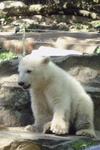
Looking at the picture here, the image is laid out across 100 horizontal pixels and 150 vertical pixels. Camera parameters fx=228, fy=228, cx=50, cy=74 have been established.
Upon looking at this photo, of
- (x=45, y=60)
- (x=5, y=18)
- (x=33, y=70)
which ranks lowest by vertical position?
(x=33, y=70)

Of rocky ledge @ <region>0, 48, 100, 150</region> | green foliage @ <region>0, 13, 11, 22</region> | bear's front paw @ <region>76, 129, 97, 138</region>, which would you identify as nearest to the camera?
rocky ledge @ <region>0, 48, 100, 150</region>

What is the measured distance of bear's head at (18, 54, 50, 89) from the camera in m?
3.74

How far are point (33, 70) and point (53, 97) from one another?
56 centimetres

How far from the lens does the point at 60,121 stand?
3488mm

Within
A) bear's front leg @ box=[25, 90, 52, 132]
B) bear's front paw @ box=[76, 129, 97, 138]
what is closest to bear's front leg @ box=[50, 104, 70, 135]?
bear's front paw @ box=[76, 129, 97, 138]

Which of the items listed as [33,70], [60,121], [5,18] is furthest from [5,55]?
[5,18]

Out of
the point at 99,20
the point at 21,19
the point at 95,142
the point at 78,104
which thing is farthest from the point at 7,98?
the point at 99,20

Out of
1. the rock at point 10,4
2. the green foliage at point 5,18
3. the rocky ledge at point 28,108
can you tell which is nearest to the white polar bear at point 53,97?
the rocky ledge at point 28,108

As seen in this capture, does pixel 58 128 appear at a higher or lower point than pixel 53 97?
lower

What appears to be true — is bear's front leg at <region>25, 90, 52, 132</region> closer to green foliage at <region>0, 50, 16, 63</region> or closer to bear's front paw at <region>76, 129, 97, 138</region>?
bear's front paw at <region>76, 129, 97, 138</region>

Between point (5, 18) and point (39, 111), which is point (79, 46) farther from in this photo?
point (5, 18)

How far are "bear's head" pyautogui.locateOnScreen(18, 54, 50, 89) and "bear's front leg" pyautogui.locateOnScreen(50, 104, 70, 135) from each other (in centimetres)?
58

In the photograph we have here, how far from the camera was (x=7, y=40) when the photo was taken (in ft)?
38.8

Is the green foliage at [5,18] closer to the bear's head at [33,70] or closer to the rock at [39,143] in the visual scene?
the bear's head at [33,70]
